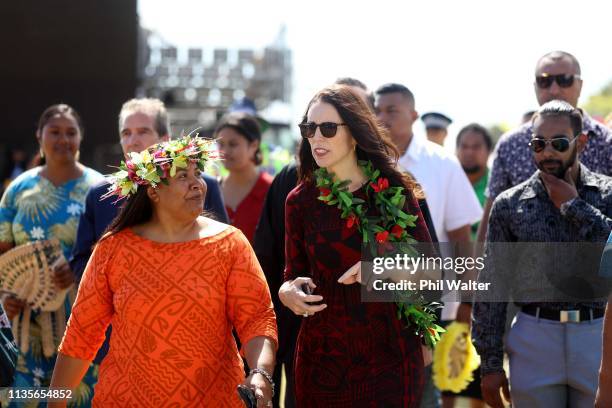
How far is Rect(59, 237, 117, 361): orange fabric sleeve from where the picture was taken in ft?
15.1

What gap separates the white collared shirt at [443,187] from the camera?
694cm

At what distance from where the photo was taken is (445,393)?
749 cm

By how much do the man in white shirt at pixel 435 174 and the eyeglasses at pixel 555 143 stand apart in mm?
1677

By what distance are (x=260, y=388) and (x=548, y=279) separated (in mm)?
1786

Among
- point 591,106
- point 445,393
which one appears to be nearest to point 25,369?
point 445,393

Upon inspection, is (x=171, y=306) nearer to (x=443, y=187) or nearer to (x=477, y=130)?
(x=443, y=187)

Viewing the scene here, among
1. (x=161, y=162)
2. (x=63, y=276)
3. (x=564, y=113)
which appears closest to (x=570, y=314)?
(x=564, y=113)

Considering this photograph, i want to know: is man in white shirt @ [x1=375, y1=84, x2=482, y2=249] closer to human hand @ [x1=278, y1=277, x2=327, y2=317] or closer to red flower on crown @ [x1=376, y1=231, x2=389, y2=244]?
red flower on crown @ [x1=376, y1=231, x2=389, y2=244]

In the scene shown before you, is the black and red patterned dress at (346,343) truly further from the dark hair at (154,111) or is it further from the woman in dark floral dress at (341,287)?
the dark hair at (154,111)

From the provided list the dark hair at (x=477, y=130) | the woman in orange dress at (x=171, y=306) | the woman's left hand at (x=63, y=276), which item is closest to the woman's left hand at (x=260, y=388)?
the woman in orange dress at (x=171, y=306)

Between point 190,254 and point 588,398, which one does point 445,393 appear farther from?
point 190,254

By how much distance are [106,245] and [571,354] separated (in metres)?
2.32

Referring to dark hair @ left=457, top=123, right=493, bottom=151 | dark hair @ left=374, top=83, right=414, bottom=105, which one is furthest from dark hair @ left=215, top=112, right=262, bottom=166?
dark hair @ left=457, top=123, right=493, bottom=151

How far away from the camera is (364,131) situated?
4.87 m
